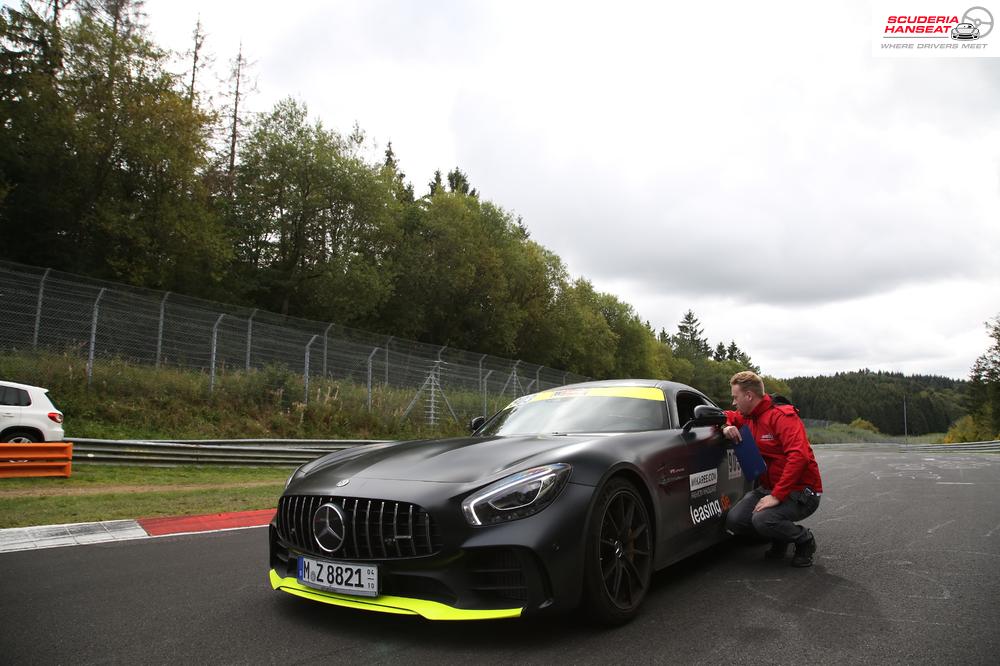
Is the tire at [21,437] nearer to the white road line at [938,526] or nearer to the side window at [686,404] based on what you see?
the side window at [686,404]

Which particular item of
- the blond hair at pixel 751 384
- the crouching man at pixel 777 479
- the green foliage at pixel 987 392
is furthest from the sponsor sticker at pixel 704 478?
the green foliage at pixel 987 392

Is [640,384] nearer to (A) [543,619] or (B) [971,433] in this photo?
(A) [543,619]

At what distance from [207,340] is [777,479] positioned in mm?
15282

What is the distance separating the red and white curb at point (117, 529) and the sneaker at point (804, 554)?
5.22m

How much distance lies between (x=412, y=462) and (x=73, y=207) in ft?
88.0

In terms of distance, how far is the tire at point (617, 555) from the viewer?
327 centimetres

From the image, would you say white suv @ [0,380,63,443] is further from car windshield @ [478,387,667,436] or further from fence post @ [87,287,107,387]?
car windshield @ [478,387,667,436]

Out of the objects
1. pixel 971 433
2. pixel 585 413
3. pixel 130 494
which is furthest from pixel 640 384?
pixel 971 433

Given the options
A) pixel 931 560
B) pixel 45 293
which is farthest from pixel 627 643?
pixel 45 293

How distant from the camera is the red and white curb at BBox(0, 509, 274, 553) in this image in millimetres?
6070

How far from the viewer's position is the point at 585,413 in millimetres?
4676

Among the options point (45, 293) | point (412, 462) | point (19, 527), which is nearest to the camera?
point (412, 462)

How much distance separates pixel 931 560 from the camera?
5012mm

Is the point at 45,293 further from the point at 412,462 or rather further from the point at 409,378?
the point at 412,462
